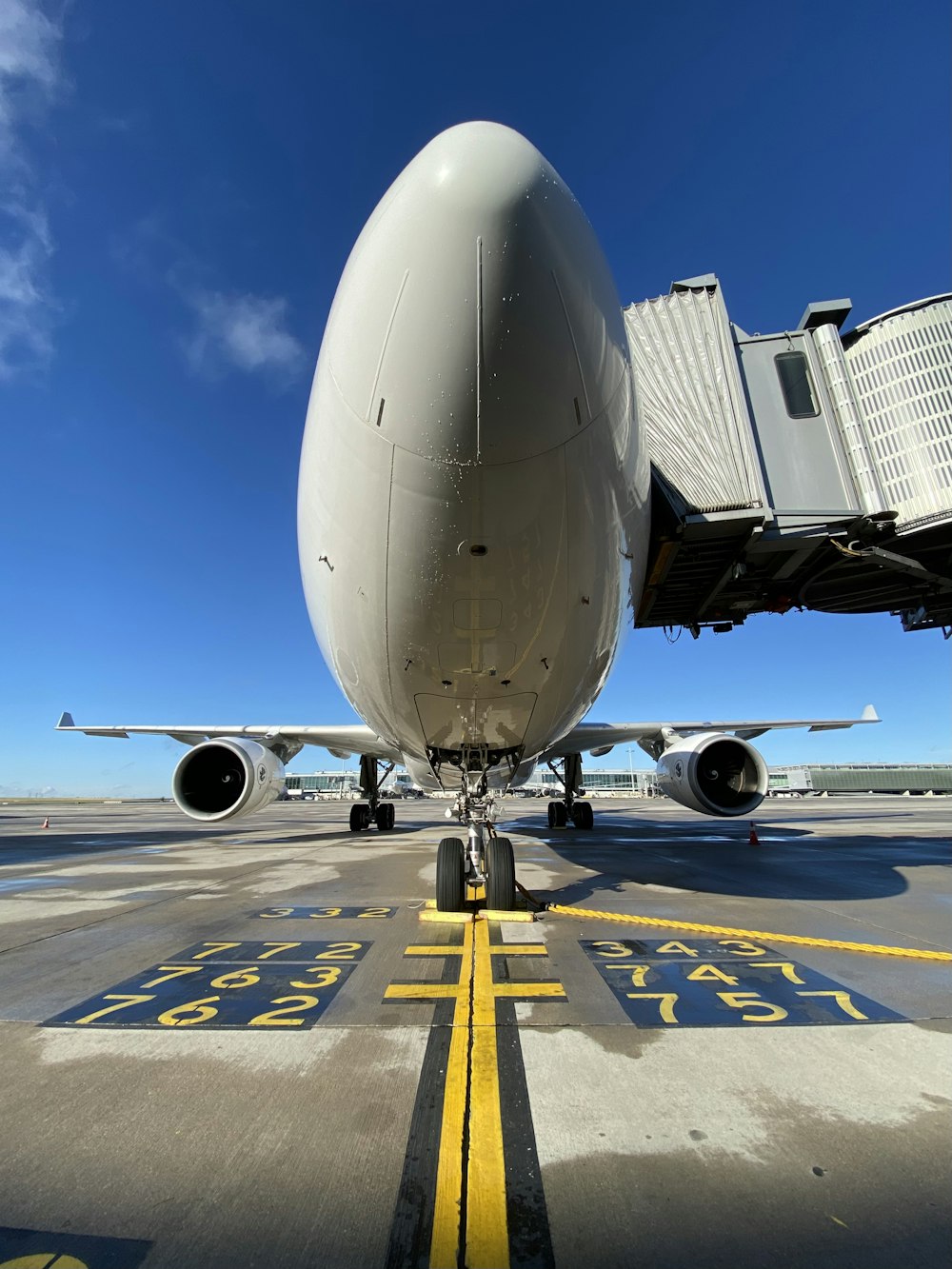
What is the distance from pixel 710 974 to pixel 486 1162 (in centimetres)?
233

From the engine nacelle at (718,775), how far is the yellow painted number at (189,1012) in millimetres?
6225

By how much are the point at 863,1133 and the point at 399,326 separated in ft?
11.6

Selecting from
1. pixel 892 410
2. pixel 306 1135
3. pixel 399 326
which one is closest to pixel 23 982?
pixel 306 1135

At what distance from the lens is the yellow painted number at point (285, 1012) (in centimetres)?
298

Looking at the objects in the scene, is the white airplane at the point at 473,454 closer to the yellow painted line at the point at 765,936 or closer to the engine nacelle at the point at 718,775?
the yellow painted line at the point at 765,936

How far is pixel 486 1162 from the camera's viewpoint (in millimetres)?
1869

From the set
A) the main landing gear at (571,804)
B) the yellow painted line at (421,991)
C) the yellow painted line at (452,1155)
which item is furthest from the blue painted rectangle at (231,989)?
the main landing gear at (571,804)

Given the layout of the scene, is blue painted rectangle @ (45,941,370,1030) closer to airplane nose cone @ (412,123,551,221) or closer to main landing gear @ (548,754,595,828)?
airplane nose cone @ (412,123,551,221)

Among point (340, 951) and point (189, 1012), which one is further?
point (340, 951)

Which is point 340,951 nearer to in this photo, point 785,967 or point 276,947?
point 276,947

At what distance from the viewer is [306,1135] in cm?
202

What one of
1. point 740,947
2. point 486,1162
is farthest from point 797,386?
point 486,1162

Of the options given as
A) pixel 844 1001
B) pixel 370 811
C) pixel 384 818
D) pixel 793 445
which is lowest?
pixel 844 1001

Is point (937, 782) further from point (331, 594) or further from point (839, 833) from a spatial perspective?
point (331, 594)
